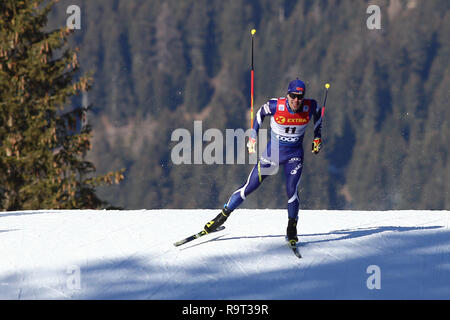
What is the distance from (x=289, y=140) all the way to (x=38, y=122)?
15.7 meters

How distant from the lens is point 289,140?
9.11 meters

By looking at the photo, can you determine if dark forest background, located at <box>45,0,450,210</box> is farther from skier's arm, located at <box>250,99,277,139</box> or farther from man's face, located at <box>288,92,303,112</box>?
man's face, located at <box>288,92,303,112</box>

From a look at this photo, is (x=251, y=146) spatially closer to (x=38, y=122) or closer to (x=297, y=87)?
(x=297, y=87)

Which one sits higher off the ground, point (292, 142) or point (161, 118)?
point (292, 142)

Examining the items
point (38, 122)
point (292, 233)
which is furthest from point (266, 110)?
point (38, 122)

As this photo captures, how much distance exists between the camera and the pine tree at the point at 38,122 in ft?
75.3

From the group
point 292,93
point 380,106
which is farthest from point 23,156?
point 380,106

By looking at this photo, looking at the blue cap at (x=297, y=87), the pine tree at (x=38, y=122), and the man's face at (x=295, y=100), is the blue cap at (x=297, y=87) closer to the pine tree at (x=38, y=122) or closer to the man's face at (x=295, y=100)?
the man's face at (x=295, y=100)

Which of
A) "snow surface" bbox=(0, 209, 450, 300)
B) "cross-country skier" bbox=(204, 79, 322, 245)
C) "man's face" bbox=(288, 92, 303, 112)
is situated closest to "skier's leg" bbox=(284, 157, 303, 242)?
"cross-country skier" bbox=(204, 79, 322, 245)

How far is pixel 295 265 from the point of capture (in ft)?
28.3

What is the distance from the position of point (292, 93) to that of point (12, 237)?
184 inches

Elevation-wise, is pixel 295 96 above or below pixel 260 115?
above
